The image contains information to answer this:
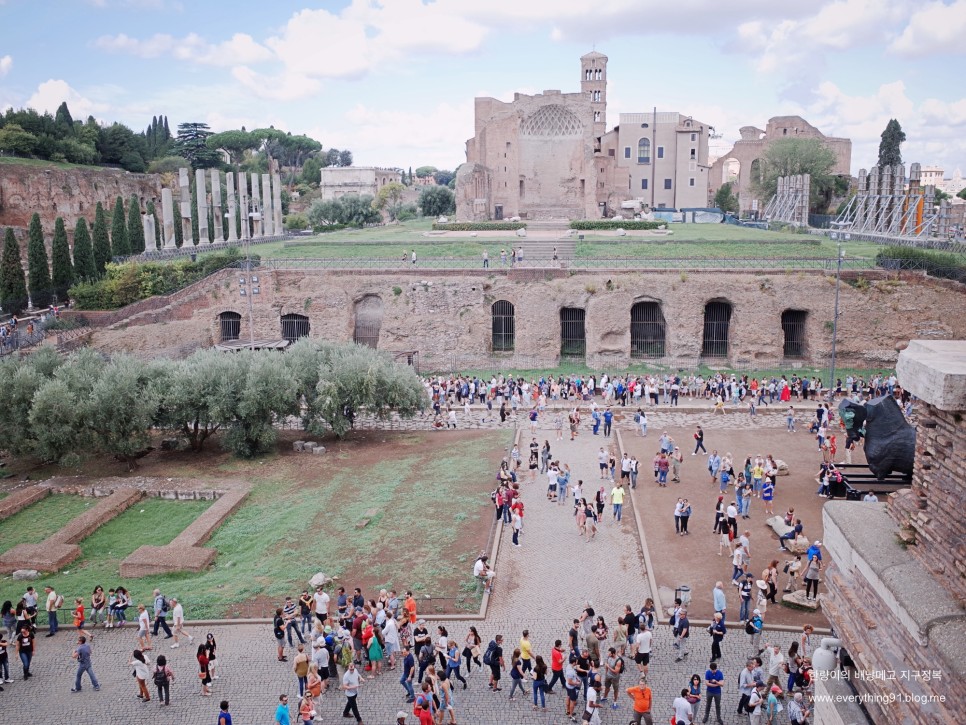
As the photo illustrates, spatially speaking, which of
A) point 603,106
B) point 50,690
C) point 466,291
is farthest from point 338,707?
point 603,106

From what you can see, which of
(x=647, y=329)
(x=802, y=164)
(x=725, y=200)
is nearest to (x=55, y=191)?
(x=647, y=329)

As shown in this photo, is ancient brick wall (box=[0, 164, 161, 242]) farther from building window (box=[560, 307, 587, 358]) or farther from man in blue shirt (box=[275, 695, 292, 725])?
man in blue shirt (box=[275, 695, 292, 725])

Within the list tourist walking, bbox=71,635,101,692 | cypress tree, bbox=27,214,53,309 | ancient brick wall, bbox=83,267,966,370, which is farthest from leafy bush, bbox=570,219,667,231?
tourist walking, bbox=71,635,101,692

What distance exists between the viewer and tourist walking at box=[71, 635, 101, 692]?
12.2 metres

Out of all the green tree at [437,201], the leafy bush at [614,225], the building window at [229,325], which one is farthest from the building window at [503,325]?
the green tree at [437,201]

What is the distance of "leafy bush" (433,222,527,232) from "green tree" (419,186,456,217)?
74.7ft

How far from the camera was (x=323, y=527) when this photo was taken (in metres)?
18.4

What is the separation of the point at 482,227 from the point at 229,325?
21.6 metres

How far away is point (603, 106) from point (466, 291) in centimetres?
4842

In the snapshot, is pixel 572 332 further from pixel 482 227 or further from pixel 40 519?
pixel 40 519

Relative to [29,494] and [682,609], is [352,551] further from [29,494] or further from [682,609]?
[29,494]

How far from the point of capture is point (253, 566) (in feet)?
54.2

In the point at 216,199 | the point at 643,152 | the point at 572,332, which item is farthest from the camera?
the point at 643,152

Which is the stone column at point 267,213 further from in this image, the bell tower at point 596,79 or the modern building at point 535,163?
the bell tower at point 596,79
